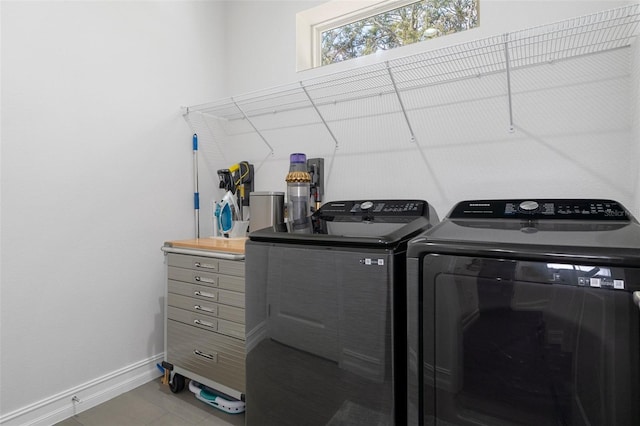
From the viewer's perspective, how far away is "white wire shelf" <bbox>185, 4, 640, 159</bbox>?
1.46m

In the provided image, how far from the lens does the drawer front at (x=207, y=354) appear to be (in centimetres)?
179

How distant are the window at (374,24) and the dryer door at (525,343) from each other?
1.59 metres

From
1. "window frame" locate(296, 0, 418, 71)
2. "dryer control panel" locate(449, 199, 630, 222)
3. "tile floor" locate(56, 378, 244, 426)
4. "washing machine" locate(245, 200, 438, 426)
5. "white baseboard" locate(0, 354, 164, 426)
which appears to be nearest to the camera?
"washing machine" locate(245, 200, 438, 426)

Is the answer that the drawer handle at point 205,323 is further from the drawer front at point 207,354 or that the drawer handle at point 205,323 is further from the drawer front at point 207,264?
the drawer front at point 207,264

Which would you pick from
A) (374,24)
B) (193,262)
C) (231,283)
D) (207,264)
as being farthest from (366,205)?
(374,24)

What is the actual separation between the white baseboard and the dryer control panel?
2.19m

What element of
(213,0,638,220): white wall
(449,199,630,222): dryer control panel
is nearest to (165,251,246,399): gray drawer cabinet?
(213,0,638,220): white wall

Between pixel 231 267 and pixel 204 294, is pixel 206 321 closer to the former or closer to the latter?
pixel 204 294

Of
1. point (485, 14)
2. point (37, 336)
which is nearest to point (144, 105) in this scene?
point (37, 336)

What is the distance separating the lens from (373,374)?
3.75ft

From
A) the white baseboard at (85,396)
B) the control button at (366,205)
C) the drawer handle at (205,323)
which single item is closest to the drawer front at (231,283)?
the drawer handle at (205,323)

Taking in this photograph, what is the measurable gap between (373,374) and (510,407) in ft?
1.33

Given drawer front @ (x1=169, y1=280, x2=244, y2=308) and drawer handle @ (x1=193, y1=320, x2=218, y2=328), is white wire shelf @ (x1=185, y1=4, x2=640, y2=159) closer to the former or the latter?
drawer front @ (x1=169, y1=280, x2=244, y2=308)

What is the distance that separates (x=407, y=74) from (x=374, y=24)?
0.64 meters
